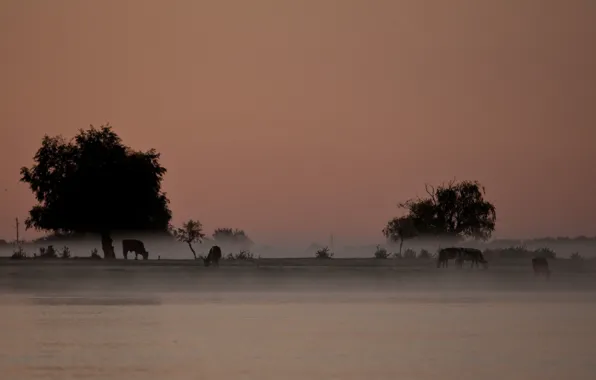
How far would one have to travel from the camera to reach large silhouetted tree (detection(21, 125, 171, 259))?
77688mm

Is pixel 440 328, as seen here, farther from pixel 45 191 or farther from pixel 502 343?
pixel 45 191

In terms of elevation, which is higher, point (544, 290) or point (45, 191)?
point (45, 191)

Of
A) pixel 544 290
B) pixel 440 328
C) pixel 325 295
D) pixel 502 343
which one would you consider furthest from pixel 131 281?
pixel 502 343

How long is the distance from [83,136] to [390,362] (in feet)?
185

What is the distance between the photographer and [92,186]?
77.8 m

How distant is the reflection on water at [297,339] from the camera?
2317cm

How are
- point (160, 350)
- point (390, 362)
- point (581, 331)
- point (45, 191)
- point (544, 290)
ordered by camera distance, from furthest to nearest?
point (45, 191) < point (544, 290) < point (581, 331) < point (160, 350) < point (390, 362)

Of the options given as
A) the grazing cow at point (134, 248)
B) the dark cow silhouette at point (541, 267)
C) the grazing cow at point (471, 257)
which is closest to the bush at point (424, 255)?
the grazing cow at point (471, 257)

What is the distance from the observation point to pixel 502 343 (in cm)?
2795

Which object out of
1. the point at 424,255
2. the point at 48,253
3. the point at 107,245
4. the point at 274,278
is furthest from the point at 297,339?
the point at 107,245

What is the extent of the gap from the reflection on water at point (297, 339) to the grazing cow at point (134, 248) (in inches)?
1154

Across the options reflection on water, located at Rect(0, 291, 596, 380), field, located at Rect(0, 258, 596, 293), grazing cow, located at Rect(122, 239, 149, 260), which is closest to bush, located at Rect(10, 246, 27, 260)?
field, located at Rect(0, 258, 596, 293)

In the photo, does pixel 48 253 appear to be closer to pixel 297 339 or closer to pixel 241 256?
pixel 241 256

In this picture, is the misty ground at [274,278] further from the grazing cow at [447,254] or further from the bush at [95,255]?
the bush at [95,255]
